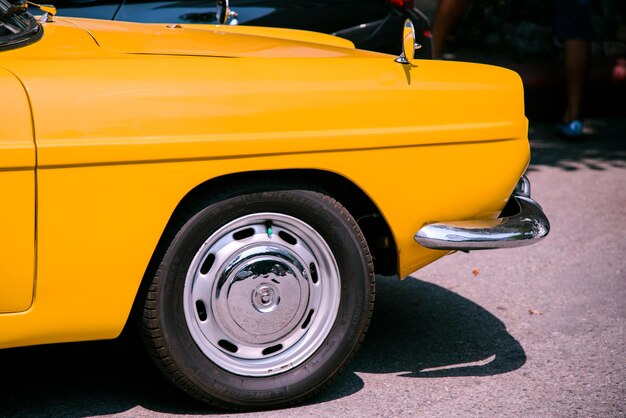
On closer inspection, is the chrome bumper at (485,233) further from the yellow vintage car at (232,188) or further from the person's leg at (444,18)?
the person's leg at (444,18)

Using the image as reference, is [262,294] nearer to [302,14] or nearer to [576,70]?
[302,14]

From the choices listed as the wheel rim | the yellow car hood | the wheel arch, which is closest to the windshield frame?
the yellow car hood

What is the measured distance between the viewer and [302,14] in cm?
560

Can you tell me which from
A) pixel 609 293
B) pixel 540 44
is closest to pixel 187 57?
pixel 609 293

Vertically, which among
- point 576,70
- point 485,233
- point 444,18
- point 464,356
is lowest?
point 464,356

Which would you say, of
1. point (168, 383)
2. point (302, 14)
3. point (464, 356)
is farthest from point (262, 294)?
point (302, 14)

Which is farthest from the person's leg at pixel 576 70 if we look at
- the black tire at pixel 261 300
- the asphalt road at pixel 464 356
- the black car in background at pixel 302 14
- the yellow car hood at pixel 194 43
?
the black tire at pixel 261 300

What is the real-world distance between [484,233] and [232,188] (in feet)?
2.92

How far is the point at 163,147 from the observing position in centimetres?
301

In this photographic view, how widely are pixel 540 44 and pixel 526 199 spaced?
7.12 meters

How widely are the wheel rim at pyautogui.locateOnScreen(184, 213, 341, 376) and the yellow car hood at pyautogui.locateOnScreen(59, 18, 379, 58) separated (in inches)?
23.0

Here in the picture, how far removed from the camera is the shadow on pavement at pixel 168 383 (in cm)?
347

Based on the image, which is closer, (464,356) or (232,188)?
(232,188)

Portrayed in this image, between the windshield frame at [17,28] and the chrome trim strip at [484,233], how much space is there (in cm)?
140
